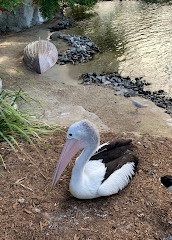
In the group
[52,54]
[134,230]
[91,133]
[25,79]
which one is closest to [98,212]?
[134,230]

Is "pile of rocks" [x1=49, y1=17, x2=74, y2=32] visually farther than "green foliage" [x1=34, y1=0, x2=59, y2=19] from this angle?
Yes

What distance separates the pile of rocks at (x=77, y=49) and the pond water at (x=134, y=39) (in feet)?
1.10

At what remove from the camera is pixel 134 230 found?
2568mm

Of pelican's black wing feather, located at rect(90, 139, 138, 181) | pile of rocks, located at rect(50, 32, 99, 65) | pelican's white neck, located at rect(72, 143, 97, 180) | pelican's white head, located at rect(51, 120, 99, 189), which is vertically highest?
pelican's white head, located at rect(51, 120, 99, 189)

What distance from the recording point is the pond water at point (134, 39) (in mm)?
8398

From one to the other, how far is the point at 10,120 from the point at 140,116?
9.43ft

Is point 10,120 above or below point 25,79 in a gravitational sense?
above

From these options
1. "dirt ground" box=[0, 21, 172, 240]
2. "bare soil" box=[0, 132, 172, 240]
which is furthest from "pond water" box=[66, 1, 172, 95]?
"bare soil" box=[0, 132, 172, 240]

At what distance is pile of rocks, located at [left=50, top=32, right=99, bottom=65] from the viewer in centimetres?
896

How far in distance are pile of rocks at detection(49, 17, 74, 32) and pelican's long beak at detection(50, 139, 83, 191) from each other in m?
10.0

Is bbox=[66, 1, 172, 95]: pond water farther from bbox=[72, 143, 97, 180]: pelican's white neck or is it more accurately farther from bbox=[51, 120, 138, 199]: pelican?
bbox=[72, 143, 97, 180]: pelican's white neck

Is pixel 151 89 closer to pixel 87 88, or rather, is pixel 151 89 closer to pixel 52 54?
pixel 87 88

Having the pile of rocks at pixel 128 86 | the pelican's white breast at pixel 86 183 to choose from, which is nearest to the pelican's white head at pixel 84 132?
the pelican's white breast at pixel 86 183

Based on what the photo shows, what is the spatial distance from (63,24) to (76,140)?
413 inches
